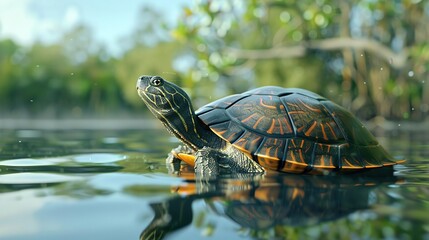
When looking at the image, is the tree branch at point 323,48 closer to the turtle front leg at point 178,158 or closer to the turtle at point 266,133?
the turtle at point 266,133

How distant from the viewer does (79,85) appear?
48656 mm

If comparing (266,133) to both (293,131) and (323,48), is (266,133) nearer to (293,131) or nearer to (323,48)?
(293,131)

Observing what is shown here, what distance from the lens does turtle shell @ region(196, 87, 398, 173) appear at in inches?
114

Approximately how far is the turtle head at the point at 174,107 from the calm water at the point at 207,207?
653mm

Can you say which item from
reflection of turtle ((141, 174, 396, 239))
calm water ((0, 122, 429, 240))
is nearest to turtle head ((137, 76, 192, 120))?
calm water ((0, 122, 429, 240))

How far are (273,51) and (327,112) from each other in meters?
11.7

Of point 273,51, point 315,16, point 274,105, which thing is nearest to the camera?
point 274,105

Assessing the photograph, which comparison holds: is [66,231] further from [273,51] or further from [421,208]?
[273,51]

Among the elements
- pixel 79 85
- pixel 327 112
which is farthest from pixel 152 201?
pixel 79 85

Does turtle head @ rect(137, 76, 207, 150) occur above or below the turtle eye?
below

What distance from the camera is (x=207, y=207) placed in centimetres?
171

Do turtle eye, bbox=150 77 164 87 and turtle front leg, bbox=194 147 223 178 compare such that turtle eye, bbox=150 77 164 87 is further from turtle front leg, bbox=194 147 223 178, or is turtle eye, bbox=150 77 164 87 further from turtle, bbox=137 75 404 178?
turtle front leg, bbox=194 147 223 178

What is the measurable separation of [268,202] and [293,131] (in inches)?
50.4

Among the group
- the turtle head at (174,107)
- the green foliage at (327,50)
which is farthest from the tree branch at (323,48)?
the turtle head at (174,107)
